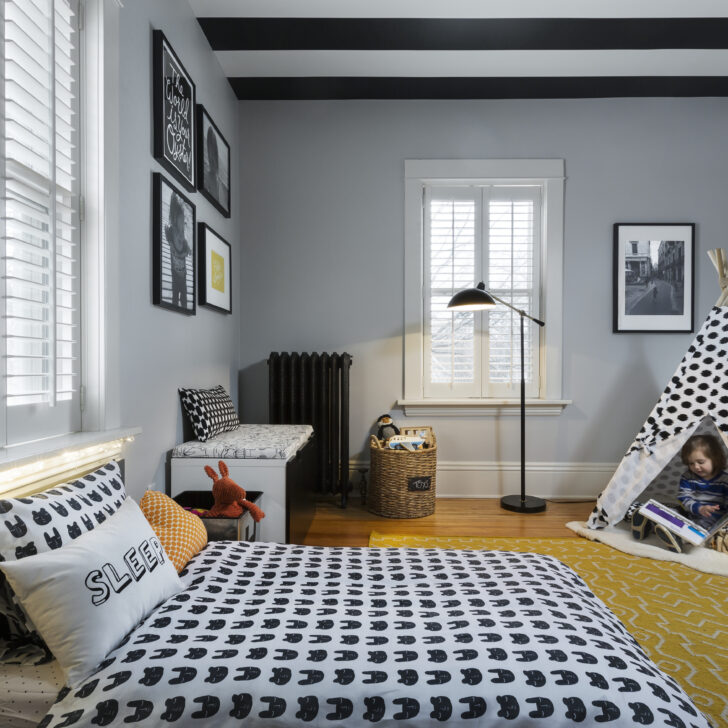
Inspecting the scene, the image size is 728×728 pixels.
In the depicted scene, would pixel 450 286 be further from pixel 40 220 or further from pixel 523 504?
pixel 40 220

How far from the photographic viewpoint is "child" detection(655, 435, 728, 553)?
264 centimetres

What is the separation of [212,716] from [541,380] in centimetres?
315

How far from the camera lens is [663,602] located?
2037 mm

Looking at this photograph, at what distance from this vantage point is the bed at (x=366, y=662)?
880mm

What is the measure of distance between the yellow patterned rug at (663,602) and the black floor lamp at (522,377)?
1.75 ft

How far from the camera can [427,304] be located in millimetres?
3611

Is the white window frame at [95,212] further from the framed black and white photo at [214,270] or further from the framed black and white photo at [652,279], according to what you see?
the framed black and white photo at [652,279]

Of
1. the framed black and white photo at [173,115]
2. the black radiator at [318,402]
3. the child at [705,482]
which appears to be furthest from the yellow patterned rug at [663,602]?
the framed black and white photo at [173,115]

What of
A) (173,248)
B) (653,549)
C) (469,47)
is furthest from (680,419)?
(173,248)

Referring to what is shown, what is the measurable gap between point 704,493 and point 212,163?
3.15 metres

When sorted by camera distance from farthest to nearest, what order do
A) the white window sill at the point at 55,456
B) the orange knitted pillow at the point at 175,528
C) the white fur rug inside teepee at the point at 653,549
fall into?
the white fur rug inside teepee at the point at 653,549, the orange knitted pillow at the point at 175,528, the white window sill at the point at 55,456

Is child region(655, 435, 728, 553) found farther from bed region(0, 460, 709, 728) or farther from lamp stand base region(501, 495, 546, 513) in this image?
bed region(0, 460, 709, 728)

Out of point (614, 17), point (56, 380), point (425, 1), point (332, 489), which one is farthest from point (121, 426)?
point (614, 17)

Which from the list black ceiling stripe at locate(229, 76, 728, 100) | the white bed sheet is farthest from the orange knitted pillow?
black ceiling stripe at locate(229, 76, 728, 100)
